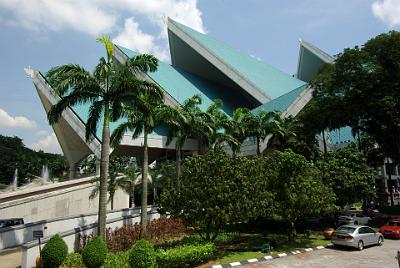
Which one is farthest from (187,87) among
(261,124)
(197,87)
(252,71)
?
(261,124)

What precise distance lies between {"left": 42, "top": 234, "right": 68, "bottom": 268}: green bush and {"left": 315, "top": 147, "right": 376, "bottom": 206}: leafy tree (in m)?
17.6

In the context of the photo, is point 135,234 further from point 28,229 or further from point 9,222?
point 9,222

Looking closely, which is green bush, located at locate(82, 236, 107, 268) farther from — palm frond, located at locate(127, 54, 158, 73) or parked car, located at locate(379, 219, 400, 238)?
parked car, located at locate(379, 219, 400, 238)

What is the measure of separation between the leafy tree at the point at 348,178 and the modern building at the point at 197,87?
565 inches

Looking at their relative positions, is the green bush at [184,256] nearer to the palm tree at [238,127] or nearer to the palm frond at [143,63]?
the palm frond at [143,63]

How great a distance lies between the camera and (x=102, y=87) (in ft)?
64.4

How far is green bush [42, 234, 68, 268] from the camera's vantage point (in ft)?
50.9

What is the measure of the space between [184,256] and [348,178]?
1586 cm

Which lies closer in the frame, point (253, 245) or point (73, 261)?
point (73, 261)

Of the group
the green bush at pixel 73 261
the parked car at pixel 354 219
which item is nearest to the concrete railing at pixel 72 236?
the green bush at pixel 73 261

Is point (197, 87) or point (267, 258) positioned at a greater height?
point (197, 87)

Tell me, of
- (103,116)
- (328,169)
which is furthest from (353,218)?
(103,116)

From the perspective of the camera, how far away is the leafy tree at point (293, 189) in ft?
68.3

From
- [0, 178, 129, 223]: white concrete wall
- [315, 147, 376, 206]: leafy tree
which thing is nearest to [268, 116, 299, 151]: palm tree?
[315, 147, 376, 206]: leafy tree
